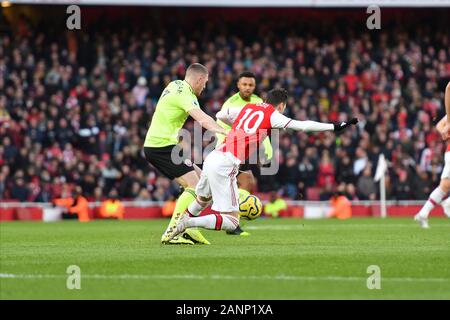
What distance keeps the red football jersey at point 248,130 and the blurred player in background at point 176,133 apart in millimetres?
711

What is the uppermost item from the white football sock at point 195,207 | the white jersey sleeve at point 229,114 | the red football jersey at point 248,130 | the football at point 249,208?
the white jersey sleeve at point 229,114

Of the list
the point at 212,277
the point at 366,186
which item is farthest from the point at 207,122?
the point at 366,186

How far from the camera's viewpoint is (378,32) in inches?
1339

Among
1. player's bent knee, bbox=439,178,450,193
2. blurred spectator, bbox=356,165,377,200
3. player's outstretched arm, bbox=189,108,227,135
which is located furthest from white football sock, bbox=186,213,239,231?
blurred spectator, bbox=356,165,377,200

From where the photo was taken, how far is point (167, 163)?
45.9 ft

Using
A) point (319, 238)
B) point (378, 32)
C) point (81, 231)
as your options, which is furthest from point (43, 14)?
point (319, 238)

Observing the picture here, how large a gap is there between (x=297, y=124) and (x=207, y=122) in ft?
4.13

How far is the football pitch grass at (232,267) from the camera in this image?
28.5ft

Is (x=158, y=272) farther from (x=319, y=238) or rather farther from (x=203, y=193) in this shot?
(x=319, y=238)

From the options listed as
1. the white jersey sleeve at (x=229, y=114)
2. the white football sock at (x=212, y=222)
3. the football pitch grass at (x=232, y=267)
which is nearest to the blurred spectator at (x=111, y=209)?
the football pitch grass at (x=232, y=267)

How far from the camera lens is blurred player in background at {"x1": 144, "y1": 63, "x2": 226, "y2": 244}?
1380cm

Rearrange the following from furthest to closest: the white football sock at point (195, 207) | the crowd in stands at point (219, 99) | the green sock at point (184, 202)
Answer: the crowd in stands at point (219, 99)
the green sock at point (184, 202)
the white football sock at point (195, 207)

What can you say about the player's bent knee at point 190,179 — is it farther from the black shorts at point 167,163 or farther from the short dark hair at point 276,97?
the short dark hair at point 276,97

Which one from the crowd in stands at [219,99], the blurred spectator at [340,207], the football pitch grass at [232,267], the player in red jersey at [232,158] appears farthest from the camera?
the crowd in stands at [219,99]
